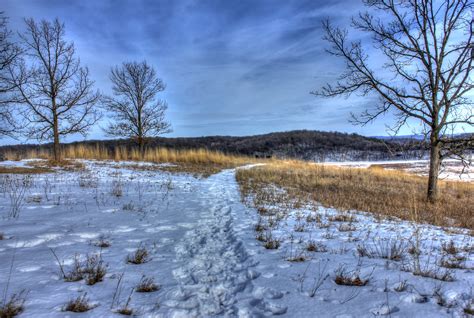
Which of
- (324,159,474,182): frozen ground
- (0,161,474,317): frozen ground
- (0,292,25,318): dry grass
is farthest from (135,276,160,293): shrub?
(324,159,474,182): frozen ground

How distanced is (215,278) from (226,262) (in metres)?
0.48

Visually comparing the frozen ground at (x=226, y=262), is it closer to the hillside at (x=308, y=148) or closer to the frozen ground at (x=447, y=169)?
the frozen ground at (x=447, y=169)

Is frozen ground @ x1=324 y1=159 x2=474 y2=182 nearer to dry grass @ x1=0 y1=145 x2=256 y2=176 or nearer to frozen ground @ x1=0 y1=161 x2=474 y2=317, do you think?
frozen ground @ x1=0 y1=161 x2=474 y2=317

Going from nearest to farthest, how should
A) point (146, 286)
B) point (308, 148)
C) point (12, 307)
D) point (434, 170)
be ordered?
1. point (12, 307)
2. point (146, 286)
3. point (434, 170)
4. point (308, 148)

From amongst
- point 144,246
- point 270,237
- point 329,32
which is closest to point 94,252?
point 144,246

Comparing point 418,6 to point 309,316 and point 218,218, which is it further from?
point 309,316

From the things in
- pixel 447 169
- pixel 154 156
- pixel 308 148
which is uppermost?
pixel 308 148

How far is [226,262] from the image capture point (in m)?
3.54

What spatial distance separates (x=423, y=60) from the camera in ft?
33.2

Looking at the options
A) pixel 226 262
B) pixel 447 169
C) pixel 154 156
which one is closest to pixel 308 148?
pixel 447 169

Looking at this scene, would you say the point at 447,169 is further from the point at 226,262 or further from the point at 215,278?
the point at 215,278

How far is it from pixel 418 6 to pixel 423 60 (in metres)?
2.02

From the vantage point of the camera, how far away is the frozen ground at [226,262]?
238cm

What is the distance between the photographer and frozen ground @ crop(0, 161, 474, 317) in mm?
2379
